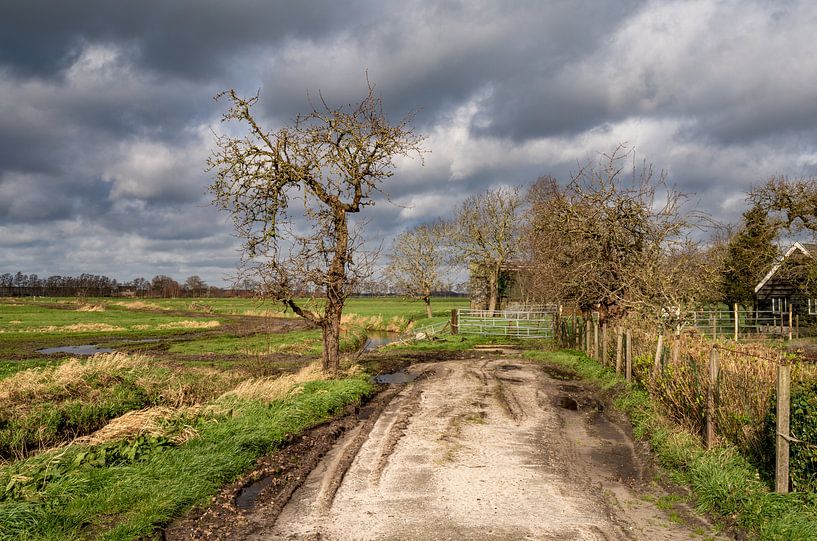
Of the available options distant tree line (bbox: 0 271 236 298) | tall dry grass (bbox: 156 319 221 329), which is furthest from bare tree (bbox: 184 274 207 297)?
tall dry grass (bbox: 156 319 221 329)

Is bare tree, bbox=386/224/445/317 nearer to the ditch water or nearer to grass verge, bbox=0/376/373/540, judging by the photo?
the ditch water

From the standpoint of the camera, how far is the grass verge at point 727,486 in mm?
6156

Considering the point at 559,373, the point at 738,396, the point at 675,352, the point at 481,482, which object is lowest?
the point at 559,373

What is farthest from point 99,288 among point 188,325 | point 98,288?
point 188,325

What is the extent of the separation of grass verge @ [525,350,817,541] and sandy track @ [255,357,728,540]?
1.43 feet

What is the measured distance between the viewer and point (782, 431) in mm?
6953

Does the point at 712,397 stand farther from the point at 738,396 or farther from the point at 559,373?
the point at 559,373

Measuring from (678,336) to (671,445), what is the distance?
432cm

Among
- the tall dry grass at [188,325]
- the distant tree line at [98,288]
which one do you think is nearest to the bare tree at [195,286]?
the distant tree line at [98,288]

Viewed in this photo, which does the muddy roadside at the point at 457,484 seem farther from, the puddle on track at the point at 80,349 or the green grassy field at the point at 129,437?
the puddle on track at the point at 80,349

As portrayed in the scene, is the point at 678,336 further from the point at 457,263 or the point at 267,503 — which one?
the point at 457,263

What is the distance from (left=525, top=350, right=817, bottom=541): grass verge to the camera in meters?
6.16

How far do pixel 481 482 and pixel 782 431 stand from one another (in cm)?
380

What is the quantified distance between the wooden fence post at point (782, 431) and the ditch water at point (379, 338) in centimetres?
3051
